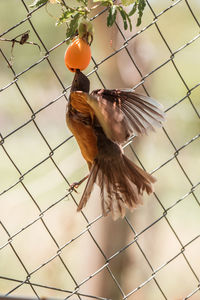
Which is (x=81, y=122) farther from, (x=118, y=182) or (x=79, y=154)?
(x=79, y=154)

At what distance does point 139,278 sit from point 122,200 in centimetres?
421

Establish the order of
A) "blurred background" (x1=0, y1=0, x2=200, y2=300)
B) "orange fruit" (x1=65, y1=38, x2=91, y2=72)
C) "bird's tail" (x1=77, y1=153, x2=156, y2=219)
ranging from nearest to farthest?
"orange fruit" (x1=65, y1=38, x2=91, y2=72) → "bird's tail" (x1=77, y1=153, x2=156, y2=219) → "blurred background" (x1=0, y1=0, x2=200, y2=300)

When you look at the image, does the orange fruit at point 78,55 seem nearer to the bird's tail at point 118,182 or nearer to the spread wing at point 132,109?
the spread wing at point 132,109

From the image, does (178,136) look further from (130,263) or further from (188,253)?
(188,253)

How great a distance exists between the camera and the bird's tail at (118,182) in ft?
6.62

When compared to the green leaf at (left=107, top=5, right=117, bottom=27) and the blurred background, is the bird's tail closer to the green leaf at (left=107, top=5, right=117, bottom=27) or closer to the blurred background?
the green leaf at (left=107, top=5, right=117, bottom=27)

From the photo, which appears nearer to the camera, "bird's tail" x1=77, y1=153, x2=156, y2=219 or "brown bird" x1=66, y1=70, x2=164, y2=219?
"brown bird" x1=66, y1=70, x2=164, y2=219

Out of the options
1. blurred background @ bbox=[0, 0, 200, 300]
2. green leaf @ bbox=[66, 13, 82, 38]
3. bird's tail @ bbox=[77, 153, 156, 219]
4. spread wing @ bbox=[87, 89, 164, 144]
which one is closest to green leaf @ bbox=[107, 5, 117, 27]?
green leaf @ bbox=[66, 13, 82, 38]

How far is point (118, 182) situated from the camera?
6.68 feet

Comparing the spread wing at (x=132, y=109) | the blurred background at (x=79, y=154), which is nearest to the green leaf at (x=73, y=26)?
the spread wing at (x=132, y=109)

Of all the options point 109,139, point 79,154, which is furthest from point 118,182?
point 79,154

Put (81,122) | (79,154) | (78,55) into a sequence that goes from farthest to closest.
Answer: (79,154) < (81,122) < (78,55)

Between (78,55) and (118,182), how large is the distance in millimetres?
463

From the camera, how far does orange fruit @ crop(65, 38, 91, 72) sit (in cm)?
178
